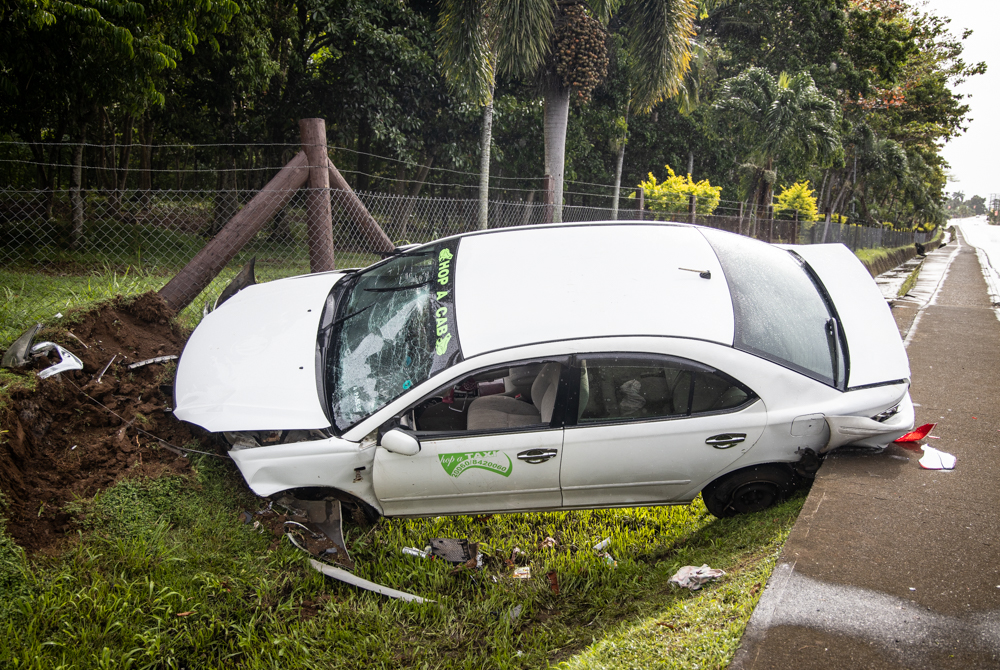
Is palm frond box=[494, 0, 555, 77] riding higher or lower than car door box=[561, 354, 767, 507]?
higher

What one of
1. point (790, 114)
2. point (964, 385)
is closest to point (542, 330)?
point (964, 385)

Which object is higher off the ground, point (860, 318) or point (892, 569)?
point (860, 318)

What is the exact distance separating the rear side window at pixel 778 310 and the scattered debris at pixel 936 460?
778 mm

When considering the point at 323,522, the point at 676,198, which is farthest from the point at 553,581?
the point at 676,198

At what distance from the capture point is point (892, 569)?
2.77 metres

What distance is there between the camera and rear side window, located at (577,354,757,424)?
11.0 ft

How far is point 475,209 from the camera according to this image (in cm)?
1298

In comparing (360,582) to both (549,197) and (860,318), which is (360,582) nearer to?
(860,318)

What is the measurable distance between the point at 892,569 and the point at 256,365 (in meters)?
3.39

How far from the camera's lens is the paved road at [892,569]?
230cm

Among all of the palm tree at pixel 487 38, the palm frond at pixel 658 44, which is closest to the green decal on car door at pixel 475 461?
the palm tree at pixel 487 38

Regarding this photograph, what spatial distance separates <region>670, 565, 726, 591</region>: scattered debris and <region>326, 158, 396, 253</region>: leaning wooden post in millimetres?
3833

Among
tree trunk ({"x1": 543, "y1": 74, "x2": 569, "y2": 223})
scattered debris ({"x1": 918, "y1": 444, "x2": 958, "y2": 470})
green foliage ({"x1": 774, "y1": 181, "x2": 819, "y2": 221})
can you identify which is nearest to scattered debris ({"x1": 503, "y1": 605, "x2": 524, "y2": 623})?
scattered debris ({"x1": 918, "y1": 444, "x2": 958, "y2": 470})

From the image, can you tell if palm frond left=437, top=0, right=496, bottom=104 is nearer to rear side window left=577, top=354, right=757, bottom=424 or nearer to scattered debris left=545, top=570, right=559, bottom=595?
rear side window left=577, top=354, right=757, bottom=424
